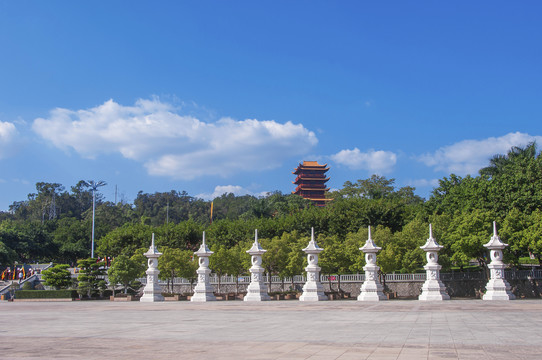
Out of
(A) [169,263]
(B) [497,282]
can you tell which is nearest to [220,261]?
(A) [169,263]

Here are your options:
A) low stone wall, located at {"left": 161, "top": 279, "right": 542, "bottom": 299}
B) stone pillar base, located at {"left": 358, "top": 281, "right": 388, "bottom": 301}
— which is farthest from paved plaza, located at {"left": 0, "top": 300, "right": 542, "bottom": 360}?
low stone wall, located at {"left": 161, "top": 279, "right": 542, "bottom": 299}

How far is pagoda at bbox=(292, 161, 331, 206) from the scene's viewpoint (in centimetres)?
12639

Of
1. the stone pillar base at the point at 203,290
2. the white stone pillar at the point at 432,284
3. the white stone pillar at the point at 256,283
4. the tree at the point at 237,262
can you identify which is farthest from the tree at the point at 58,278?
the white stone pillar at the point at 432,284

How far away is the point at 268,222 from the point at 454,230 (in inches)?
887

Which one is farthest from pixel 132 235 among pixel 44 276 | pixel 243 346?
pixel 243 346

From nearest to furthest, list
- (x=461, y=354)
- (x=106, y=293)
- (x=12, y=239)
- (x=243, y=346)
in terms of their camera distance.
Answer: (x=461, y=354) → (x=243, y=346) → (x=106, y=293) → (x=12, y=239)

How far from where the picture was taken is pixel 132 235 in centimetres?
6078

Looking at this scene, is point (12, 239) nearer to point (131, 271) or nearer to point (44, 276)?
point (44, 276)

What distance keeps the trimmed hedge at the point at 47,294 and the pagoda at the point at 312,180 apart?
8749 centimetres

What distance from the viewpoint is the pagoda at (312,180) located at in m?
126

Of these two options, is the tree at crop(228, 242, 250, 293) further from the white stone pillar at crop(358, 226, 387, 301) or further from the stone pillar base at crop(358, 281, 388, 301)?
the stone pillar base at crop(358, 281, 388, 301)

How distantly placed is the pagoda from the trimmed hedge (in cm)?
8749

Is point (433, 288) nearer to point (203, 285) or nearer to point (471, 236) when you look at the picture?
point (471, 236)

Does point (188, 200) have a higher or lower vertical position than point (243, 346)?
higher
